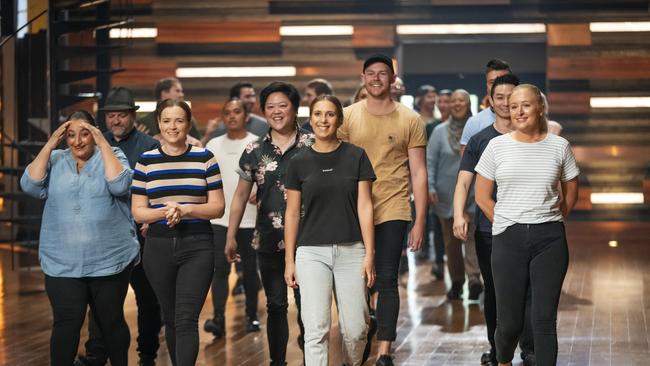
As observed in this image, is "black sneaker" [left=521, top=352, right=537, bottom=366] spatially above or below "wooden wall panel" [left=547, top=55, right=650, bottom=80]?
below

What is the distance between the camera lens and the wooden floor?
653 centimetres

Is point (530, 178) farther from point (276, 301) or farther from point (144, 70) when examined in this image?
point (144, 70)

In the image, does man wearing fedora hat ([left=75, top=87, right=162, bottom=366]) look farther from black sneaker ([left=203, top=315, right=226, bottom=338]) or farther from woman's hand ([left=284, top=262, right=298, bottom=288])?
woman's hand ([left=284, top=262, right=298, bottom=288])

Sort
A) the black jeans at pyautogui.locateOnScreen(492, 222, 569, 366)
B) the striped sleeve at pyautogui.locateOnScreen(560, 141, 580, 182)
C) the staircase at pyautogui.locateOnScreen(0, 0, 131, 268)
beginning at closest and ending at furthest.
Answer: the black jeans at pyautogui.locateOnScreen(492, 222, 569, 366) < the striped sleeve at pyautogui.locateOnScreen(560, 141, 580, 182) < the staircase at pyautogui.locateOnScreen(0, 0, 131, 268)

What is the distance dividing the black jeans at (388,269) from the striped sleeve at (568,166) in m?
1.07

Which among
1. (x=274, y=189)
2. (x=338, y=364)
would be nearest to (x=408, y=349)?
(x=338, y=364)

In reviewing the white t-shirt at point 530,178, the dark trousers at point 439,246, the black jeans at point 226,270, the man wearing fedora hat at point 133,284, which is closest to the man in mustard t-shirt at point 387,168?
the white t-shirt at point 530,178

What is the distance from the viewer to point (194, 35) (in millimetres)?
14570

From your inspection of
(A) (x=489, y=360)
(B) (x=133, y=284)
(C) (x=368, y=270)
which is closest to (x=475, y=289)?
(A) (x=489, y=360)

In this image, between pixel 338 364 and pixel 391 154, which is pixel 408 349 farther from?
pixel 391 154

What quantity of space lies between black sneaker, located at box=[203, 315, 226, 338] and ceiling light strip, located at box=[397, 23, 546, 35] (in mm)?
7713

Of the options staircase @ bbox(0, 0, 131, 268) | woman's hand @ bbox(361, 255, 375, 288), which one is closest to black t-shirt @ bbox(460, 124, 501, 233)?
woman's hand @ bbox(361, 255, 375, 288)

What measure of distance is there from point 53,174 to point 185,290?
861mm

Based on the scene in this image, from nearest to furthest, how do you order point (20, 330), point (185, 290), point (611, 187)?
1. point (185, 290)
2. point (20, 330)
3. point (611, 187)
